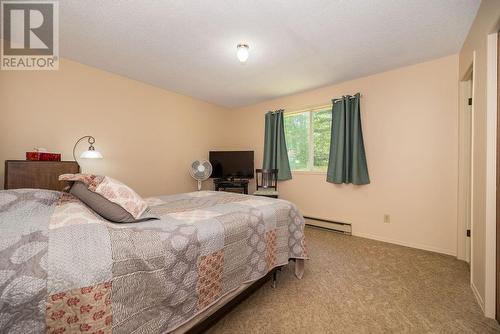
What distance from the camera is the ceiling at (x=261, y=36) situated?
1.84 meters

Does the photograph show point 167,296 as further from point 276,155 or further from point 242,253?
point 276,155

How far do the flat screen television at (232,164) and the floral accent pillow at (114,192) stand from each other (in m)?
3.16

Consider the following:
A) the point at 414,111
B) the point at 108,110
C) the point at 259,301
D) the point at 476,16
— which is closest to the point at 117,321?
the point at 259,301

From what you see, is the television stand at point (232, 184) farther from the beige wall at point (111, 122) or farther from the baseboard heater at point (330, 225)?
the baseboard heater at point (330, 225)

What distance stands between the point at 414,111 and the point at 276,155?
224 cm

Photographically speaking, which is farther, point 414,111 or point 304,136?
point 304,136

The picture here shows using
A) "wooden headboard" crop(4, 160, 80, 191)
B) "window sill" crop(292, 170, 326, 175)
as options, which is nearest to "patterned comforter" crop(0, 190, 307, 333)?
"wooden headboard" crop(4, 160, 80, 191)

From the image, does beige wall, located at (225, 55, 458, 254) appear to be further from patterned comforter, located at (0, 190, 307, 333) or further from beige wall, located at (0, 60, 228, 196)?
beige wall, located at (0, 60, 228, 196)

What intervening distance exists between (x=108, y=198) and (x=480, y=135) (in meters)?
2.76

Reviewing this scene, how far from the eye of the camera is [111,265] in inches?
33.8

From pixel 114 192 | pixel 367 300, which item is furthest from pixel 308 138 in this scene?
pixel 114 192

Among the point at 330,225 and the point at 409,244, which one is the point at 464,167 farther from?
the point at 330,225

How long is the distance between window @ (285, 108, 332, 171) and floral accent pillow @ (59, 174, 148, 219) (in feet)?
10.5

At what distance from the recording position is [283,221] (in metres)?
1.92
